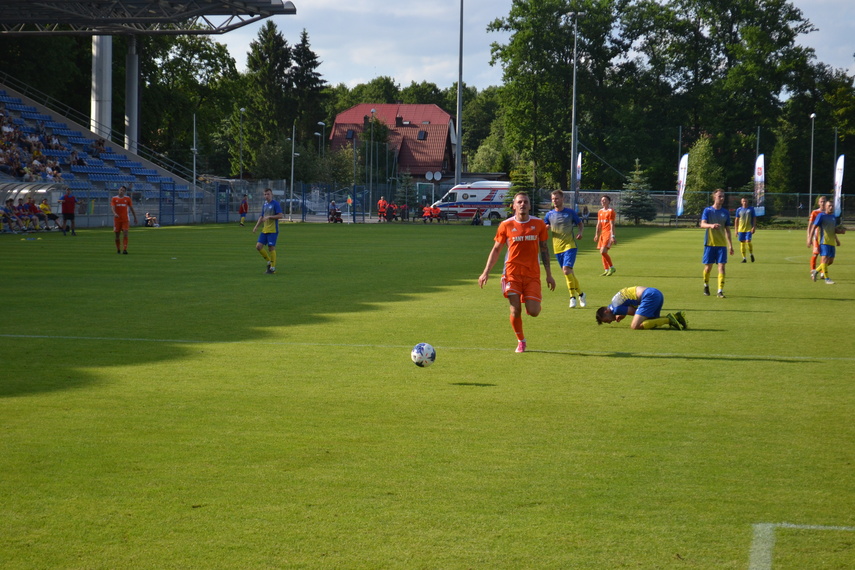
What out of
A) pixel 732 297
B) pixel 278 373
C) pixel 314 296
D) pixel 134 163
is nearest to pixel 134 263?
pixel 314 296

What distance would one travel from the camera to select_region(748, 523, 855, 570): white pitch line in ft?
16.4

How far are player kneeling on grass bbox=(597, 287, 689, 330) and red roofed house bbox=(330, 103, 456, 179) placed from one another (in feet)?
299

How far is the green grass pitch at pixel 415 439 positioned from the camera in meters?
5.29

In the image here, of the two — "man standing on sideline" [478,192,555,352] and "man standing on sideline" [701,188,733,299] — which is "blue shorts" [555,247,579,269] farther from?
"man standing on sideline" [478,192,555,352]

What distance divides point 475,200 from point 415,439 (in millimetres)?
63505

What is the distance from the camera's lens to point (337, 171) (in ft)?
292

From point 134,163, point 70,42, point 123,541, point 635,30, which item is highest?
point 635,30

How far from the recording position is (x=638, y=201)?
67188 millimetres

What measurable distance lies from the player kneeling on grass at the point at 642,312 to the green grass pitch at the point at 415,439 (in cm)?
28

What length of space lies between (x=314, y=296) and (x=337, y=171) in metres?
71.5

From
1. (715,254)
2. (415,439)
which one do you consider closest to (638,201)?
(715,254)

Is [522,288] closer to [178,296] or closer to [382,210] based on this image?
[178,296]

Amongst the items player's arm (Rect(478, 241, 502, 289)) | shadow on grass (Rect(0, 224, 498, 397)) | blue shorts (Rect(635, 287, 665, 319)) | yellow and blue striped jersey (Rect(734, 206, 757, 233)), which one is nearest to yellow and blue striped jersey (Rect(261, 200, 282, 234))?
shadow on grass (Rect(0, 224, 498, 397))

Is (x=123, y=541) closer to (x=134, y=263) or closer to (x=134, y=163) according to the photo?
(x=134, y=263)
